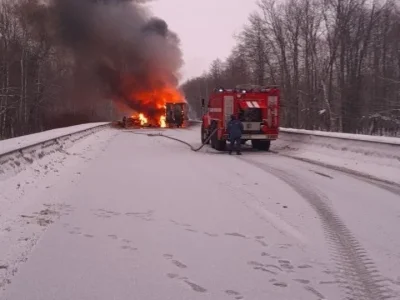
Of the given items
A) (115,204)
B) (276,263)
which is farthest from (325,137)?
(276,263)

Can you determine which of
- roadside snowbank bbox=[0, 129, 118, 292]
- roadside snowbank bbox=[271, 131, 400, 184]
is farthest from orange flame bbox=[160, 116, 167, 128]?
roadside snowbank bbox=[0, 129, 118, 292]

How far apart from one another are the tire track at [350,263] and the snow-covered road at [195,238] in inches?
0.6

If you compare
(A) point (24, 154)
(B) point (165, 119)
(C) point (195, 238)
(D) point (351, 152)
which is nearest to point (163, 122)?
(B) point (165, 119)

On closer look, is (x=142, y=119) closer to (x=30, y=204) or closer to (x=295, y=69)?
(x=295, y=69)

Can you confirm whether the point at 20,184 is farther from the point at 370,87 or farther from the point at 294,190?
the point at 370,87

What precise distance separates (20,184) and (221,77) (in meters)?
83.9

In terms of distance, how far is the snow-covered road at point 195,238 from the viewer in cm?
387

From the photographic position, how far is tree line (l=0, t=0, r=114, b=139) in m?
38.2

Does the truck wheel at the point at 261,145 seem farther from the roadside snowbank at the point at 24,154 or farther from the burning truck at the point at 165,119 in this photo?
the burning truck at the point at 165,119

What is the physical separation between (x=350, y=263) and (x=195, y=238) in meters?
1.77

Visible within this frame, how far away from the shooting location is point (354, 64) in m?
39.1

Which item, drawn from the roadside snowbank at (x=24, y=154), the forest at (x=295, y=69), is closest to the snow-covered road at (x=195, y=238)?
the roadside snowbank at (x=24, y=154)

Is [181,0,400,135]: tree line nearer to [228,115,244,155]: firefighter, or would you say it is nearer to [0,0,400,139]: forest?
[0,0,400,139]: forest

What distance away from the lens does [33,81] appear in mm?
46719
